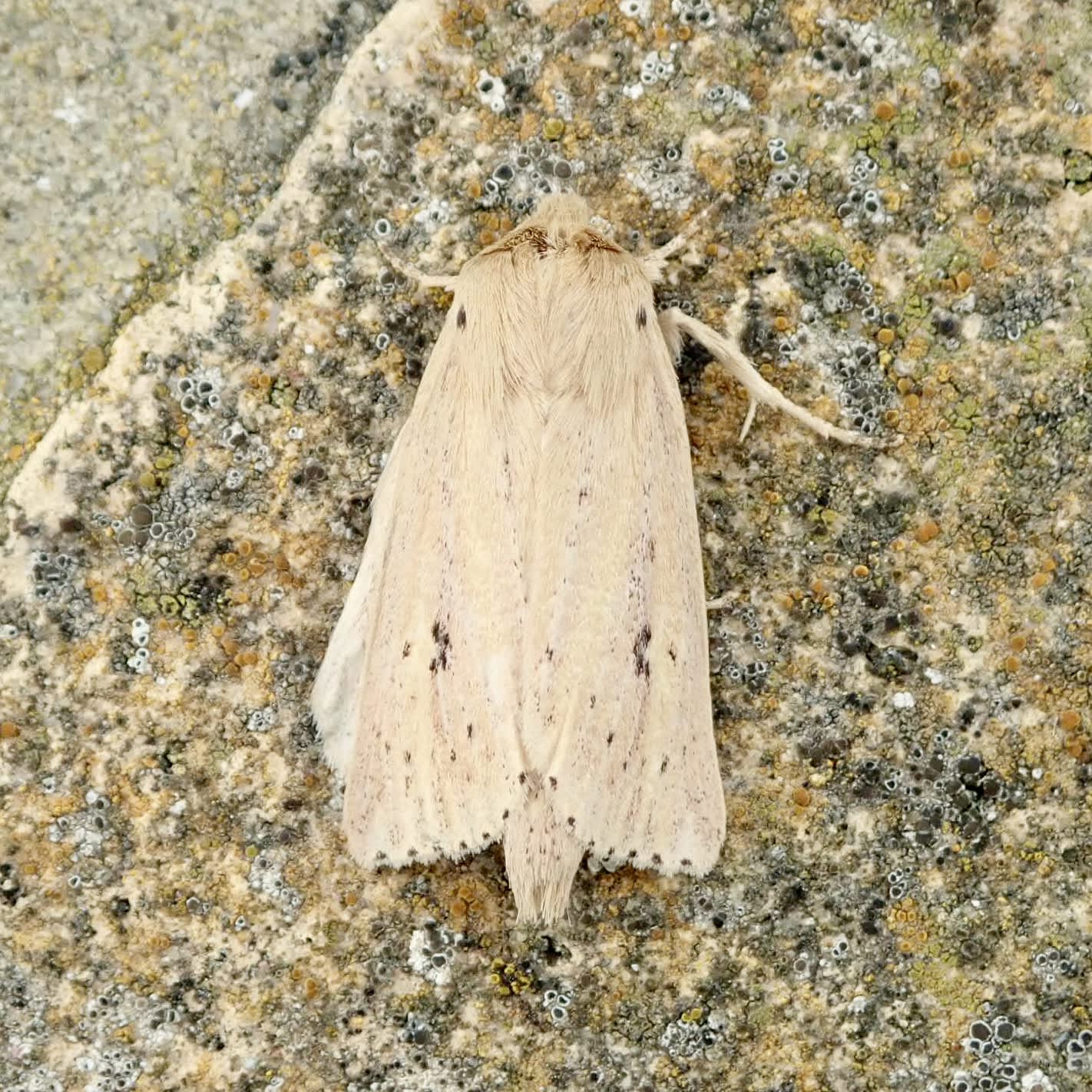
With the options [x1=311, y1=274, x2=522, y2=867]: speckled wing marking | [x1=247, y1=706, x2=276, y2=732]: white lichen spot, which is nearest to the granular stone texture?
[x1=247, y1=706, x2=276, y2=732]: white lichen spot

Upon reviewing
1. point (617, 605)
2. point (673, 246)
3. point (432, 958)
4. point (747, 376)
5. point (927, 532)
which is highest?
point (673, 246)

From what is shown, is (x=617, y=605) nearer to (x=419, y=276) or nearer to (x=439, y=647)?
(x=439, y=647)

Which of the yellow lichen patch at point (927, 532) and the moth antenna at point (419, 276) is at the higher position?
the moth antenna at point (419, 276)

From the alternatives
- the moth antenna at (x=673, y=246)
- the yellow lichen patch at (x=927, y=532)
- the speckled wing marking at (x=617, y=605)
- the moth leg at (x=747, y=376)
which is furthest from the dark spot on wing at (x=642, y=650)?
the moth antenna at (x=673, y=246)

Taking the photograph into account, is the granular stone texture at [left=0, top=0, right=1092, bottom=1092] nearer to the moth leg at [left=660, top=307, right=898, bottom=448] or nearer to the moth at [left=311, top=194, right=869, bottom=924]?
the moth leg at [left=660, top=307, right=898, bottom=448]

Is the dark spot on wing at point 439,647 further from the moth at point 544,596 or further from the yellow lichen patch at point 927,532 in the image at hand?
the yellow lichen patch at point 927,532

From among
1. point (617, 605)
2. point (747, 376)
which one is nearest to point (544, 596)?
point (617, 605)
